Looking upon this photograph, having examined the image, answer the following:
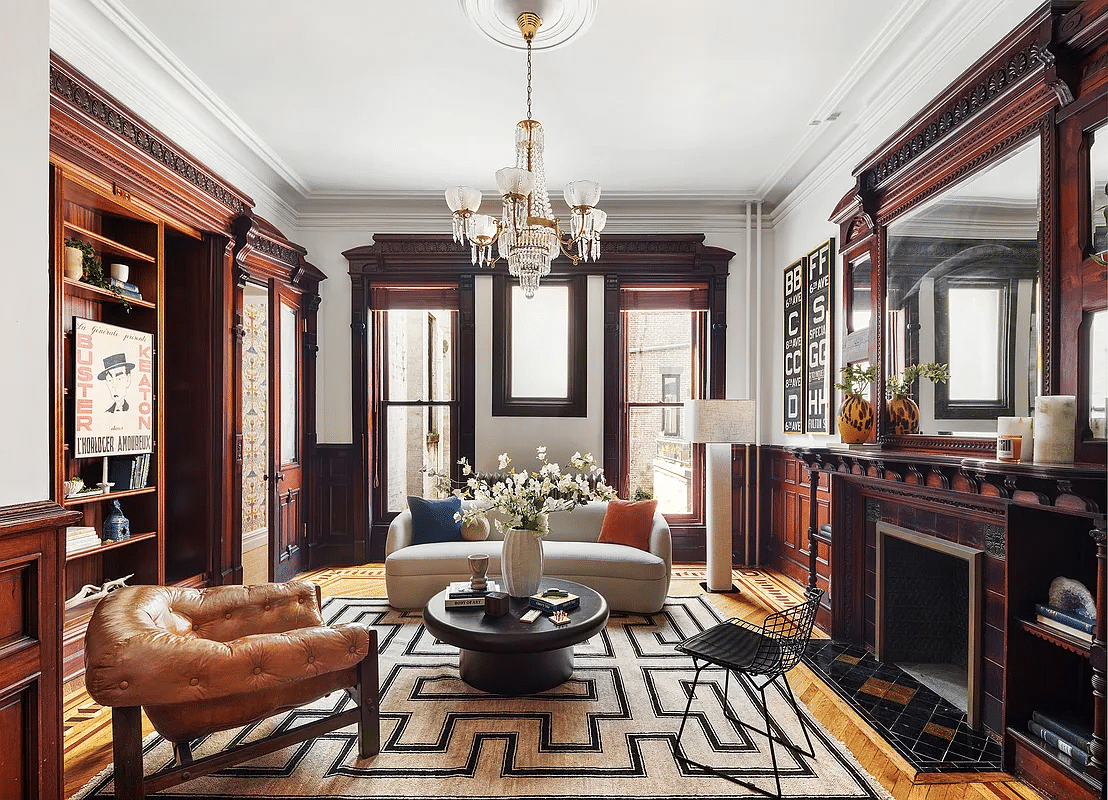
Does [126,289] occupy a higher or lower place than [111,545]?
higher

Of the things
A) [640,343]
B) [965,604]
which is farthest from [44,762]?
[640,343]

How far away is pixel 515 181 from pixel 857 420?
7.63ft

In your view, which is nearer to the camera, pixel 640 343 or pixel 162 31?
pixel 162 31

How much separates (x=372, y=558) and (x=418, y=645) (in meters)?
2.35

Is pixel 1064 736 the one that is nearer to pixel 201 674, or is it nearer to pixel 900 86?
pixel 201 674

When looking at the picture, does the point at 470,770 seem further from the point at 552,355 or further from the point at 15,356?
the point at 552,355

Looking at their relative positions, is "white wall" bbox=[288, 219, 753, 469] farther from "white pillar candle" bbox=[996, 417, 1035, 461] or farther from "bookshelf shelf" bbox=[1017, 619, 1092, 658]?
"bookshelf shelf" bbox=[1017, 619, 1092, 658]

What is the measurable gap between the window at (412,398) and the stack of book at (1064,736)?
4.64 m

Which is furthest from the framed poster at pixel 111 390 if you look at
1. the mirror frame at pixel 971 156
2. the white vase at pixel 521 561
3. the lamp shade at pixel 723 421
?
the mirror frame at pixel 971 156

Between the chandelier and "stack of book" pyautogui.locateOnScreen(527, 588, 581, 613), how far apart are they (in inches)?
63.4

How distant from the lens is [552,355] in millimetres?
5965

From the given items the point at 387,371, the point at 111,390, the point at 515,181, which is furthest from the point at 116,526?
the point at 515,181

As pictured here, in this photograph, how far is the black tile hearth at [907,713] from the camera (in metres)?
2.58

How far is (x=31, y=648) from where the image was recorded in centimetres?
195
